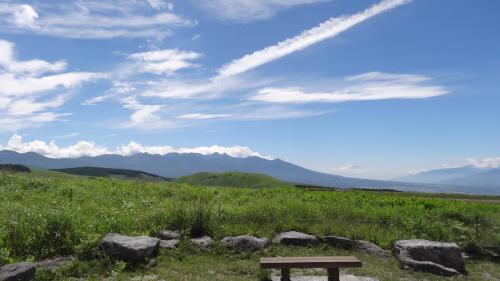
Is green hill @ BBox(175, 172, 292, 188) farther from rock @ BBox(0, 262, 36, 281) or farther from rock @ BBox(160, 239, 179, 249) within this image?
rock @ BBox(0, 262, 36, 281)

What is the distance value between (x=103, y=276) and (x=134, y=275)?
3.05ft

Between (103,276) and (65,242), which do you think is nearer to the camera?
(103,276)

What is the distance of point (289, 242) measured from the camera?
60.0 ft

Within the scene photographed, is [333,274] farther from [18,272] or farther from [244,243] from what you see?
[18,272]

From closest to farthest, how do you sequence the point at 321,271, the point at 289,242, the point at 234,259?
the point at 321,271, the point at 234,259, the point at 289,242

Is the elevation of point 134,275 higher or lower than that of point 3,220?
lower

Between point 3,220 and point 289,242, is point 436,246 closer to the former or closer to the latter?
point 289,242

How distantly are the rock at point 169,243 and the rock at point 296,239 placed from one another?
4108 millimetres

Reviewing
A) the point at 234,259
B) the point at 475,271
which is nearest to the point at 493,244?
the point at 475,271

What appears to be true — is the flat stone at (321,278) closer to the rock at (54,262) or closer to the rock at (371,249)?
the rock at (371,249)

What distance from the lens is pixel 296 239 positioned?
18406 mm

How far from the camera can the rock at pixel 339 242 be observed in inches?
732

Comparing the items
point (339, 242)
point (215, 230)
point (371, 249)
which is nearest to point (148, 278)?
point (215, 230)

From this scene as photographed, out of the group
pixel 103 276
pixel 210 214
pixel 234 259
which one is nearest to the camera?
pixel 103 276
